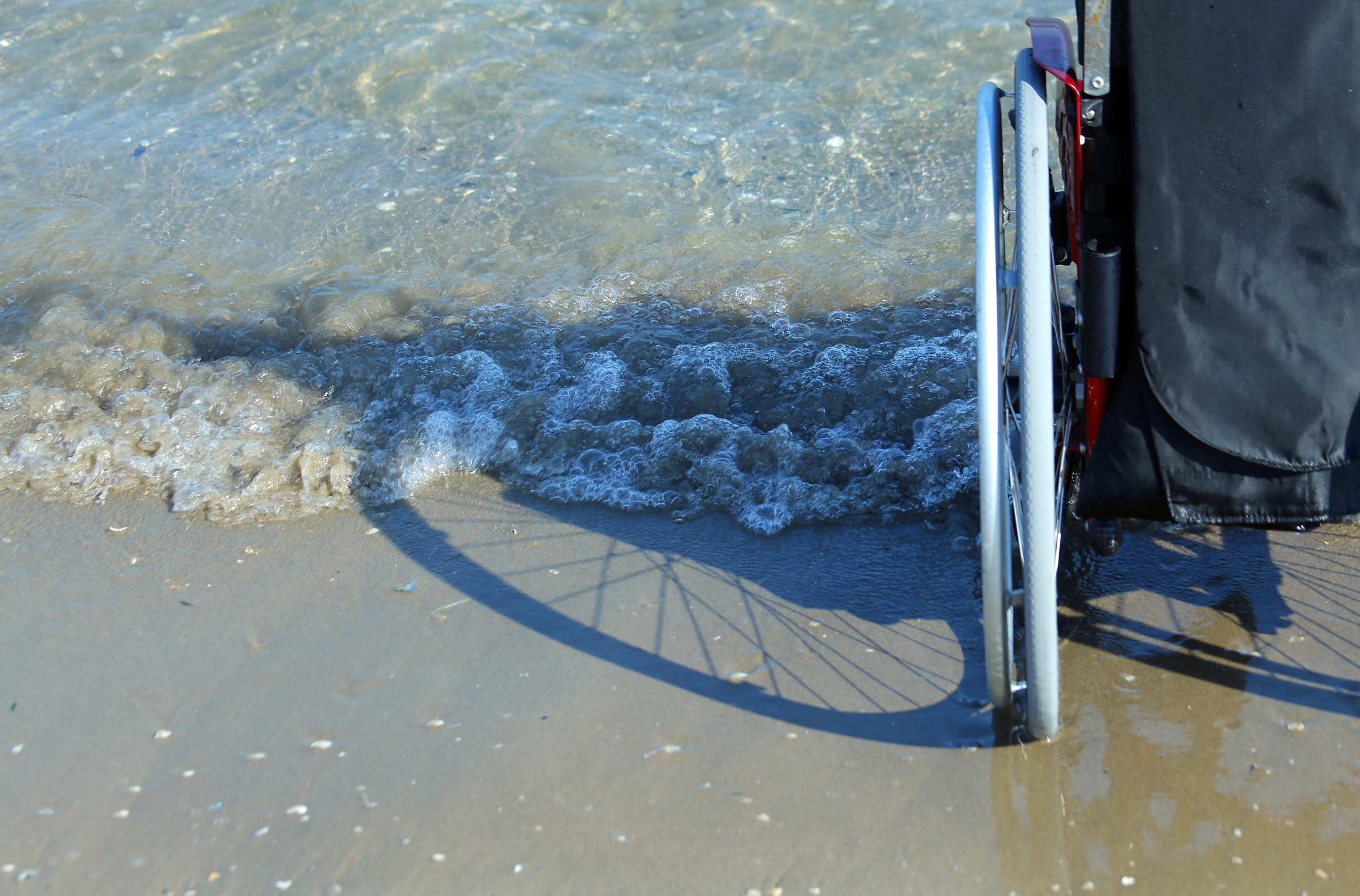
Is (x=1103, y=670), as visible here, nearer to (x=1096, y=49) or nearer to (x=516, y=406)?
(x=1096, y=49)

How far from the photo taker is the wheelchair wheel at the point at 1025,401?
76.9 inches

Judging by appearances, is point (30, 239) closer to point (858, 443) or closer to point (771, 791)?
point (858, 443)

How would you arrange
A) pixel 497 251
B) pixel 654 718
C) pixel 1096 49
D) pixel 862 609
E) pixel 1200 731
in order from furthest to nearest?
pixel 497 251 → pixel 862 609 → pixel 654 718 → pixel 1200 731 → pixel 1096 49

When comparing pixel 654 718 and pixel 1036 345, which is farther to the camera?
pixel 654 718

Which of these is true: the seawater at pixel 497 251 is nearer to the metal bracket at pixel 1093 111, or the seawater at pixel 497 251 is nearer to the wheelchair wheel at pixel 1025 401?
the wheelchair wheel at pixel 1025 401

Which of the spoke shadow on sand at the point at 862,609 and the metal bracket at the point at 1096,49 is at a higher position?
the metal bracket at the point at 1096,49

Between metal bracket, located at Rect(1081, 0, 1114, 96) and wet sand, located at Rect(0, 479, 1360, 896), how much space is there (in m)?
1.42

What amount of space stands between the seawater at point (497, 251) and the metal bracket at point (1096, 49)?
5.14 feet

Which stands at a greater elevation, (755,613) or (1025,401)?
(1025,401)

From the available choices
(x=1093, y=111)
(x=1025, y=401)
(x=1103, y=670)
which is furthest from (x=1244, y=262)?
(x=1103, y=670)

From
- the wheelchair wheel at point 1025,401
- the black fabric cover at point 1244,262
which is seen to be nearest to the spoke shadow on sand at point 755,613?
the wheelchair wheel at point 1025,401

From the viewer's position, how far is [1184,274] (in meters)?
2.03

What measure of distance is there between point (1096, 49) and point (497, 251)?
12.7ft

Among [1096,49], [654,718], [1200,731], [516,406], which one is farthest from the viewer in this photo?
[516,406]
